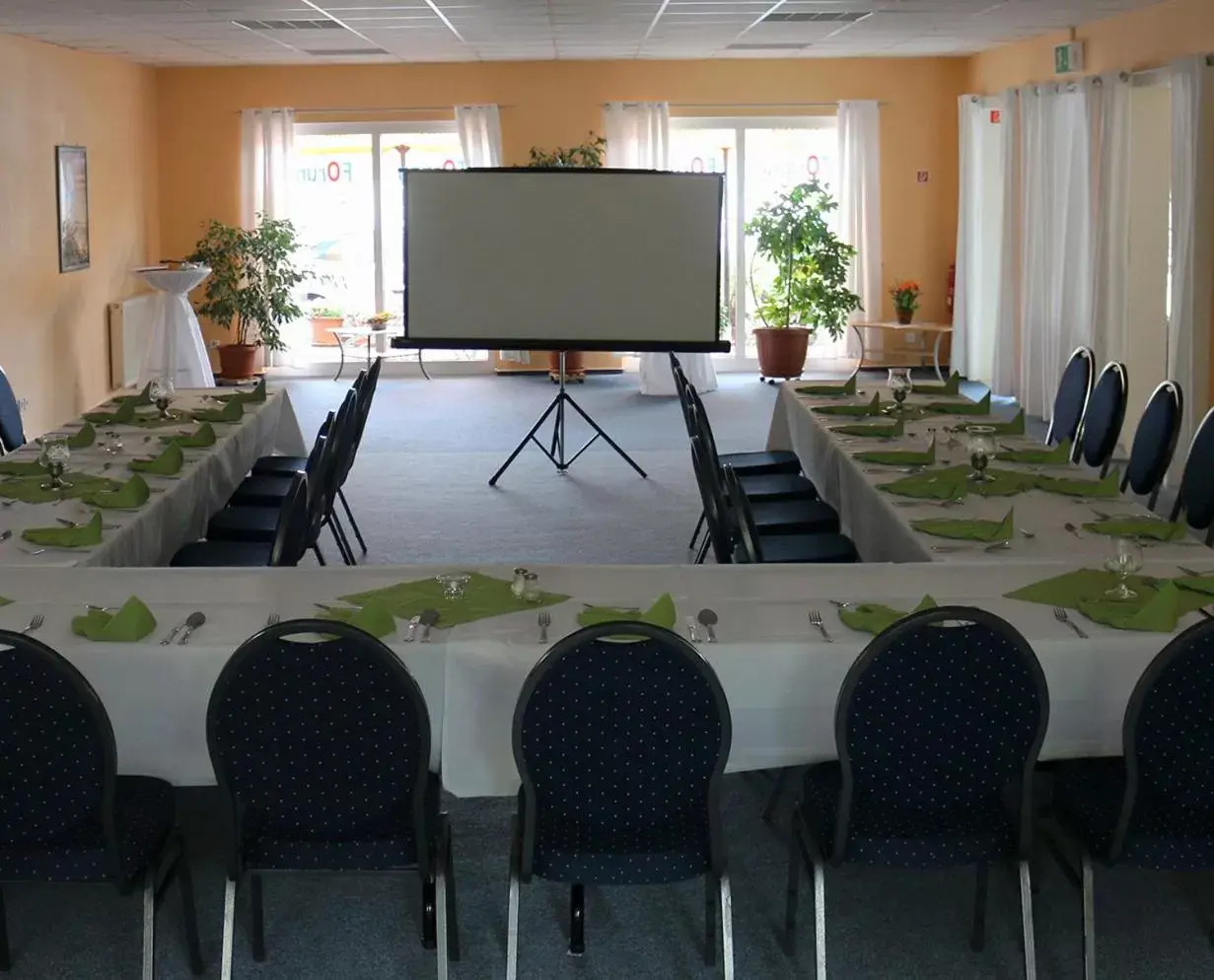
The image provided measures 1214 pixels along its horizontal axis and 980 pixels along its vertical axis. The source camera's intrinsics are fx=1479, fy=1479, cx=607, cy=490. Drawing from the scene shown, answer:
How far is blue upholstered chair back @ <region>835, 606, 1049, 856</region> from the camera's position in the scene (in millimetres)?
2936

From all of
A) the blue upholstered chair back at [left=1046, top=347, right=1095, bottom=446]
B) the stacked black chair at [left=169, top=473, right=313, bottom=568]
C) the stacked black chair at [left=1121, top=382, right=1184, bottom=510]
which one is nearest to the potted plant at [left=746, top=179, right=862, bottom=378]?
the blue upholstered chair back at [left=1046, top=347, right=1095, bottom=446]

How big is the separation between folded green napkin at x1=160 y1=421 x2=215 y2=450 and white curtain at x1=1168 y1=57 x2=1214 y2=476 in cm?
534

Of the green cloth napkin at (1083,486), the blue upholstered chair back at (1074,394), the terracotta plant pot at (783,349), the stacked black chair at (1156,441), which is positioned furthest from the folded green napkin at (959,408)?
the terracotta plant pot at (783,349)

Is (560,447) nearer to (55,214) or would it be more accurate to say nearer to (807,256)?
(55,214)

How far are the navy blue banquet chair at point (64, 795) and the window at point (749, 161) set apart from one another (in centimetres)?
1140

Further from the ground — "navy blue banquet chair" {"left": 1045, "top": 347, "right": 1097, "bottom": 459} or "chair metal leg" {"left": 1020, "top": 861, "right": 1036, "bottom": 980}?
"navy blue banquet chair" {"left": 1045, "top": 347, "right": 1097, "bottom": 459}

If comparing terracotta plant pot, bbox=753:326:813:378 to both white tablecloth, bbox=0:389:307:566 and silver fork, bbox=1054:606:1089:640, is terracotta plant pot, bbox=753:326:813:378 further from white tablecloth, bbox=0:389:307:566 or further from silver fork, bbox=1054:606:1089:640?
silver fork, bbox=1054:606:1089:640

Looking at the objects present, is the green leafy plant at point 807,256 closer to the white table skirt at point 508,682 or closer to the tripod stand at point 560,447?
the tripod stand at point 560,447

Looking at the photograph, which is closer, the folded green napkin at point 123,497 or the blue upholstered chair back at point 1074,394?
the folded green napkin at point 123,497

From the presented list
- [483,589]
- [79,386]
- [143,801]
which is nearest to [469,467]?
[79,386]

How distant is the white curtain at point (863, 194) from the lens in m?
13.6

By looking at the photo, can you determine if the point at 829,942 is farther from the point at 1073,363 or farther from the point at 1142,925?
the point at 1073,363

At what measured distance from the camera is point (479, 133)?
44.6 ft

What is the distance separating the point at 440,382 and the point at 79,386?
3290 millimetres
